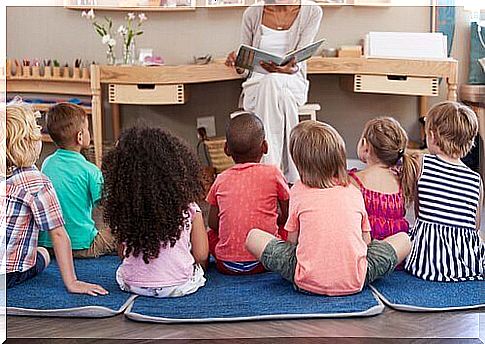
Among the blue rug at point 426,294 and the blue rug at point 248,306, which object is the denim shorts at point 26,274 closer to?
the blue rug at point 248,306

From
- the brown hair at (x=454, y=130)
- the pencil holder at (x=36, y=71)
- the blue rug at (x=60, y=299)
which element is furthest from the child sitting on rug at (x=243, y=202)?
the pencil holder at (x=36, y=71)

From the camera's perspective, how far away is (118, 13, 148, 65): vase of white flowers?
3557 mm

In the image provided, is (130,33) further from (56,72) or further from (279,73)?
(279,73)

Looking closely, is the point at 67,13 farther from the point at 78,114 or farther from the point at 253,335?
the point at 253,335

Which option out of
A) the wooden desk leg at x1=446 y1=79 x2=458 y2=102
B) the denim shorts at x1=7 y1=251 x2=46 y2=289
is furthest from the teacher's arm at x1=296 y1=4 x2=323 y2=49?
the denim shorts at x1=7 y1=251 x2=46 y2=289

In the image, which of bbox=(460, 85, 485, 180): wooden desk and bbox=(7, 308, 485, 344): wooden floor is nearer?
bbox=(7, 308, 485, 344): wooden floor

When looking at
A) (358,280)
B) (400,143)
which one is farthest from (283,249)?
(400,143)

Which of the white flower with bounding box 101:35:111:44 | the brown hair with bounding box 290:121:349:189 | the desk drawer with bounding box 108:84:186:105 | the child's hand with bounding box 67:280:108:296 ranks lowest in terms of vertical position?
the child's hand with bounding box 67:280:108:296

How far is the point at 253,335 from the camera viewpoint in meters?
2.21

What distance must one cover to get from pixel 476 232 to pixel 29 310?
4.54 feet

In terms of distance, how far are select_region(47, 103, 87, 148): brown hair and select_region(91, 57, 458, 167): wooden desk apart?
480mm

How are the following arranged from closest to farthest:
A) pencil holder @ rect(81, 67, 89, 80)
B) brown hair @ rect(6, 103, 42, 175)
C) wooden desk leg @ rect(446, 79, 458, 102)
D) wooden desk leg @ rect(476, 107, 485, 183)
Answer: brown hair @ rect(6, 103, 42, 175) < wooden desk leg @ rect(476, 107, 485, 183) < wooden desk leg @ rect(446, 79, 458, 102) < pencil holder @ rect(81, 67, 89, 80)

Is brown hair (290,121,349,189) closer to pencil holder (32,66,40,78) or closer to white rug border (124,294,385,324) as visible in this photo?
white rug border (124,294,385,324)

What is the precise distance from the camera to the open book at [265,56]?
3.27 metres
